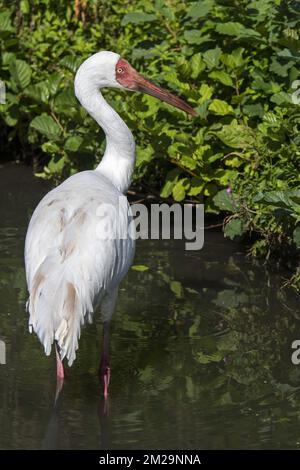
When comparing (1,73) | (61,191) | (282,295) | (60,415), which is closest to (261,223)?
(282,295)

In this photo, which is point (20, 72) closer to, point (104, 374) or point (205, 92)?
point (205, 92)

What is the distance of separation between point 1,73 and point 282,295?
4.39m

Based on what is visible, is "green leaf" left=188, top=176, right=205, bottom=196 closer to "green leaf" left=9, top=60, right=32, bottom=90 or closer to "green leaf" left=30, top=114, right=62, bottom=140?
"green leaf" left=30, top=114, right=62, bottom=140

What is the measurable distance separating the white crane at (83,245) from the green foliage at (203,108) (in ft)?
4.14

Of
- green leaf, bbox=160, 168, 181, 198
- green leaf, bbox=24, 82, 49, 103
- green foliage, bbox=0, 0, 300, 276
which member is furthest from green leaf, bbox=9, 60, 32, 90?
green leaf, bbox=160, 168, 181, 198

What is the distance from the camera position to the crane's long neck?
7223mm

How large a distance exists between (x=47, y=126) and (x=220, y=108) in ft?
5.82

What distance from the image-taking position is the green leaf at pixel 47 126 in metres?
9.67

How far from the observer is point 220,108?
8773 mm

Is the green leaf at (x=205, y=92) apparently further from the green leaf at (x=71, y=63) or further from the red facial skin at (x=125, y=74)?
the green leaf at (x=71, y=63)

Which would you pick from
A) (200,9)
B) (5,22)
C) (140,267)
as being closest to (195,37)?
(200,9)

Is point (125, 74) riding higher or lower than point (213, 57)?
higher

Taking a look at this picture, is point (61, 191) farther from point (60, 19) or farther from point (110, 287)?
point (60, 19)

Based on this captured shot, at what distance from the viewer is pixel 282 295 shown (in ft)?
25.9
